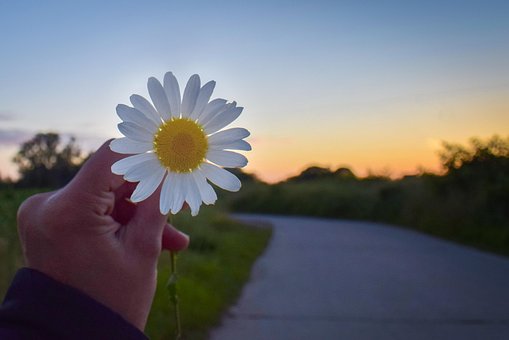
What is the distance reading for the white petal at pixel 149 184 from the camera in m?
0.90

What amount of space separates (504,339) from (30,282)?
8.77m

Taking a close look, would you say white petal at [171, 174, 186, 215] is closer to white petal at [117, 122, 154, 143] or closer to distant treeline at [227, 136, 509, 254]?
white petal at [117, 122, 154, 143]

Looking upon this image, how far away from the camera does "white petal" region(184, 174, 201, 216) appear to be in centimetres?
88

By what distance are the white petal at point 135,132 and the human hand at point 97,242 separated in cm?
13

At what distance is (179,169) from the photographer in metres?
0.91

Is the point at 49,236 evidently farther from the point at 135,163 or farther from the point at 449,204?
the point at 449,204

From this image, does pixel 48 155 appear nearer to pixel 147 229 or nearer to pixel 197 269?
pixel 147 229

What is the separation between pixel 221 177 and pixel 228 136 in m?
0.05

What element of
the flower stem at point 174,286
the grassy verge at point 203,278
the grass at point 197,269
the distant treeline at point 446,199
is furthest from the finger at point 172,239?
the distant treeline at point 446,199

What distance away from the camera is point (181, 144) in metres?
0.92

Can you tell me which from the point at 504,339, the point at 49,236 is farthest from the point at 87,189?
the point at 504,339

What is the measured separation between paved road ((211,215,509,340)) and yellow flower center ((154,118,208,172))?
8.05 metres

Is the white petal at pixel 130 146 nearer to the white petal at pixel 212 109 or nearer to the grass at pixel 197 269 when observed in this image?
the white petal at pixel 212 109

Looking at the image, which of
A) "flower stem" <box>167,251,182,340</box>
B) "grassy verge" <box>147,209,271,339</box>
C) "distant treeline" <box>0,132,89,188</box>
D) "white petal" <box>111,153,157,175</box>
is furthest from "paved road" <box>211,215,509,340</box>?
"white petal" <box>111,153,157,175</box>
